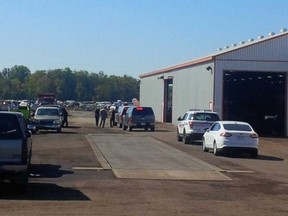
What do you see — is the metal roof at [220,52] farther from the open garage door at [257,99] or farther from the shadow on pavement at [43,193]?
the shadow on pavement at [43,193]

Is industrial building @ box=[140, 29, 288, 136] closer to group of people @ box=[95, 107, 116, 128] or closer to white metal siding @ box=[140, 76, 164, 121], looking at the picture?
group of people @ box=[95, 107, 116, 128]

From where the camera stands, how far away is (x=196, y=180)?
21.8 metres

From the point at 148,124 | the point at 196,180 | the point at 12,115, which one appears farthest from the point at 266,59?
the point at 12,115

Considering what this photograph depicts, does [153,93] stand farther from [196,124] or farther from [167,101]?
[196,124]

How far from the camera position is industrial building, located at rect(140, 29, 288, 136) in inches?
2109

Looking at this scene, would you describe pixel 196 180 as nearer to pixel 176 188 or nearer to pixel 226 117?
pixel 176 188

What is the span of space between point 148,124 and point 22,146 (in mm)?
40123

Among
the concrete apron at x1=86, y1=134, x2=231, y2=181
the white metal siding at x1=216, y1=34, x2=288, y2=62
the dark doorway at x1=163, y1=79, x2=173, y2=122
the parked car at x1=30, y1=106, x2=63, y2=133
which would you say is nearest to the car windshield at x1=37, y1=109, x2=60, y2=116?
the parked car at x1=30, y1=106, x2=63, y2=133

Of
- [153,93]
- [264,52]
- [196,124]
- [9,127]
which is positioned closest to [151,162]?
[9,127]

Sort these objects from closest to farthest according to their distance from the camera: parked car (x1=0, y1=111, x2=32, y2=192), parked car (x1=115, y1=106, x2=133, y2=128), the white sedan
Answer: parked car (x1=0, y1=111, x2=32, y2=192)
the white sedan
parked car (x1=115, y1=106, x2=133, y2=128)

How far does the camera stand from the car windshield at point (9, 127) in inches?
661

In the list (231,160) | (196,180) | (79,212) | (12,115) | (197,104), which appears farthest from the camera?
(197,104)

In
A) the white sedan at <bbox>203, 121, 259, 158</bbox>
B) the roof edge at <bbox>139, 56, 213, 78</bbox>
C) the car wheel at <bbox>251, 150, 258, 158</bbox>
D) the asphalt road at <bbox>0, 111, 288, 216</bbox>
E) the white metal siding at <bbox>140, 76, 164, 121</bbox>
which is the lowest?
the asphalt road at <bbox>0, 111, 288, 216</bbox>

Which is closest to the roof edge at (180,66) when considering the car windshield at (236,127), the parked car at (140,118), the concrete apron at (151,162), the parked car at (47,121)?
the parked car at (140,118)
